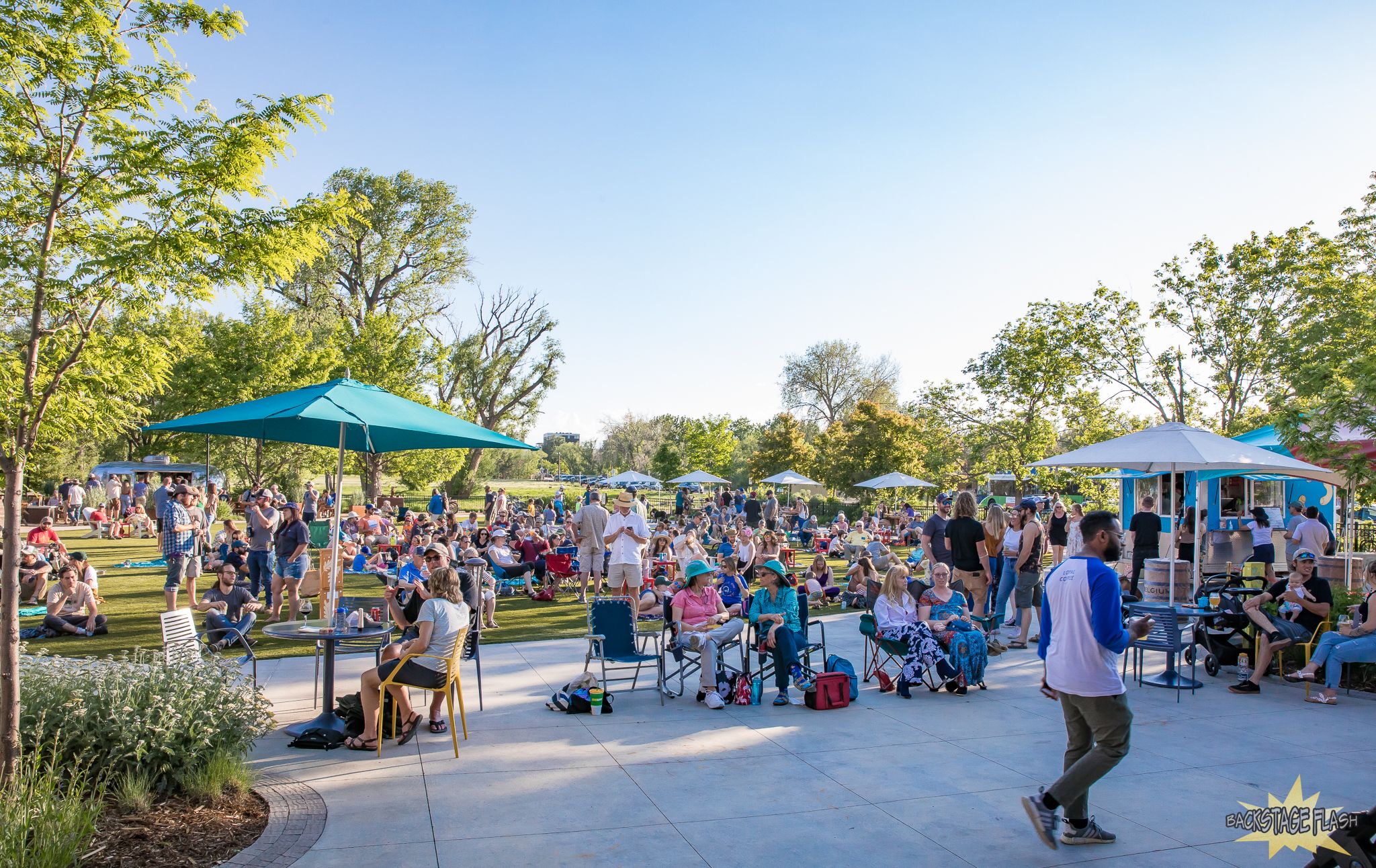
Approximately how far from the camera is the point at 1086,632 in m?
4.19

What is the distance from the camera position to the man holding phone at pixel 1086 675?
414 cm

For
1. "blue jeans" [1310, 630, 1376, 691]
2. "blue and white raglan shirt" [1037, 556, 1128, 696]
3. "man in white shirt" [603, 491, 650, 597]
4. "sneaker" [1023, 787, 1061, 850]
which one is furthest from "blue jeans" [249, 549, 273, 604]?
"blue jeans" [1310, 630, 1376, 691]

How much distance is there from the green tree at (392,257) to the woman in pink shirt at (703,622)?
31923mm

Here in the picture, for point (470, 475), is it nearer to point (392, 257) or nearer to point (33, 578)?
point (392, 257)

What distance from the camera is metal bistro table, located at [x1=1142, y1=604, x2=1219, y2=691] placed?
7895 millimetres

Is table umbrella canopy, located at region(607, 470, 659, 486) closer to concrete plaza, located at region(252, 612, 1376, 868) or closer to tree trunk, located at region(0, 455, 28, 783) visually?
concrete plaza, located at region(252, 612, 1376, 868)

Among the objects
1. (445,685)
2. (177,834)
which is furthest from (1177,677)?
(177,834)

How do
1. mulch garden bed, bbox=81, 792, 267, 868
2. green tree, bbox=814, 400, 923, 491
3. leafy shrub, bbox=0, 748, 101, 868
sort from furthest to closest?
green tree, bbox=814, 400, 923, 491, mulch garden bed, bbox=81, 792, 267, 868, leafy shrub, bbox=0, 748, 101, 868

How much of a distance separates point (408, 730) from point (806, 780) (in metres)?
2.77

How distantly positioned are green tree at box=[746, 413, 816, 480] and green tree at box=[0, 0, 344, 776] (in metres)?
32.7

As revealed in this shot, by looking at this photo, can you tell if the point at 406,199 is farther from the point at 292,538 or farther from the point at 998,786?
the point at 998,786

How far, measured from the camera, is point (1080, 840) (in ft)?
14.2

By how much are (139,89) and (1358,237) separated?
26998 millimetres

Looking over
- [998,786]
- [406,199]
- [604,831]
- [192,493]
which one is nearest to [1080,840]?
[998,786]
